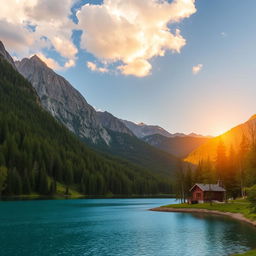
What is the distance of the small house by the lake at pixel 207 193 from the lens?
359 ft

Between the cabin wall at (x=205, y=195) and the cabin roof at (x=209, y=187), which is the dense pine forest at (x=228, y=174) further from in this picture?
the cabin wall at (x=205, y=195)

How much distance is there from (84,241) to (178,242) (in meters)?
13.7

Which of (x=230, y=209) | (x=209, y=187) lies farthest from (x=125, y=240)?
(x=209, y=187)

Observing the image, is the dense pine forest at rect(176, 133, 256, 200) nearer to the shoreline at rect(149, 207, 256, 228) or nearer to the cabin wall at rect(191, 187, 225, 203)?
the cabin wall at rect(191, 187, 225, 203)

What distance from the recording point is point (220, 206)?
92.8m

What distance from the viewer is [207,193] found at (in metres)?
110

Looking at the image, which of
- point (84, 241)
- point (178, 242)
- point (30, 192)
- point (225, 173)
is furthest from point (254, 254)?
point (30, 192)

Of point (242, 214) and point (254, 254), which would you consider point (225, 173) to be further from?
point (254, 254)

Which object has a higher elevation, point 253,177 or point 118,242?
point 253,177

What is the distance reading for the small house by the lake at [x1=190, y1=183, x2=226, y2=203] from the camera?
10957 cm

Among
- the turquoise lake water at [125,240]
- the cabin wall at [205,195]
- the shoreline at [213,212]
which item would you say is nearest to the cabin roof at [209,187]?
the cabin wall at [205,195]

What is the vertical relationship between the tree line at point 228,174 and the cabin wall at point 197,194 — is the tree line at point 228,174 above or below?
above

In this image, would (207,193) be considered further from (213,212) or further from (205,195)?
(213,212)

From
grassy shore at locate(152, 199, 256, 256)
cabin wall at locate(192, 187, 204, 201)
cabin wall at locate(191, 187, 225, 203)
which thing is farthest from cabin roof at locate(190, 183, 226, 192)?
grassy shore at locate(152, 199, 256, 256)
